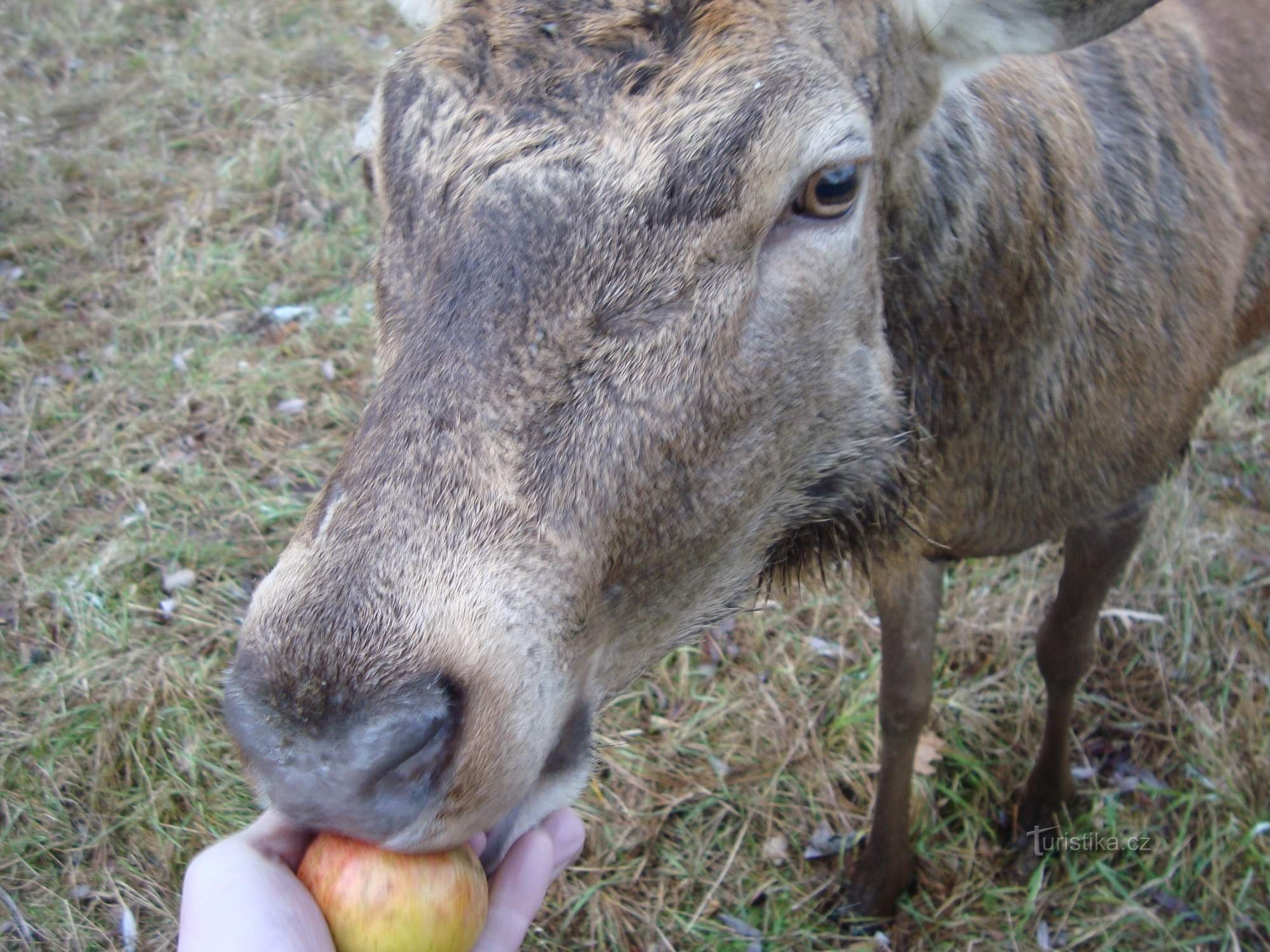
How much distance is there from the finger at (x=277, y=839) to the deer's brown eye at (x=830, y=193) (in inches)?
61.5

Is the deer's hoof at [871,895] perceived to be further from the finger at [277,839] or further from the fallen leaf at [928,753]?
the finger at [277,839]

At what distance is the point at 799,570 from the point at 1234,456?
406 centimetres

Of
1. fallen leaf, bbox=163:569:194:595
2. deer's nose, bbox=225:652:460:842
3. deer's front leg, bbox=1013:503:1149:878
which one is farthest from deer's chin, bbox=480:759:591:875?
fallen leaf, bbox=163:569:194:595

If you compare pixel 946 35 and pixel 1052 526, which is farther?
pixel 1052 526

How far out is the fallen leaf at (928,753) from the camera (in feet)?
13.5

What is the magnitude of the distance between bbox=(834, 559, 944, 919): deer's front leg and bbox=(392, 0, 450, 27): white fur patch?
7.11ft

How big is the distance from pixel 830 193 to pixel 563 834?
1.49 metres

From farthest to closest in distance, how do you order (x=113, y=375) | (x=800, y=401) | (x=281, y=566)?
(x=113, y=375), (x=800, y=401), (x=281, y=566)

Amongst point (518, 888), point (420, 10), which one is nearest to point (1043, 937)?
point (518, 888)

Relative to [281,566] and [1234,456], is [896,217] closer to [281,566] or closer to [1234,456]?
[281,566]

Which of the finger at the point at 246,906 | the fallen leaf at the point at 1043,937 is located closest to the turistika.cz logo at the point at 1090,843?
the fallen leaf at the point at 1043,937

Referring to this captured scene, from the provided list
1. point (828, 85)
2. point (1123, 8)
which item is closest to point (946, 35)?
point (1123, 8)

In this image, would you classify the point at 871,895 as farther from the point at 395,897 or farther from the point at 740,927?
the point at 395,897

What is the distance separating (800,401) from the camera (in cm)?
204
